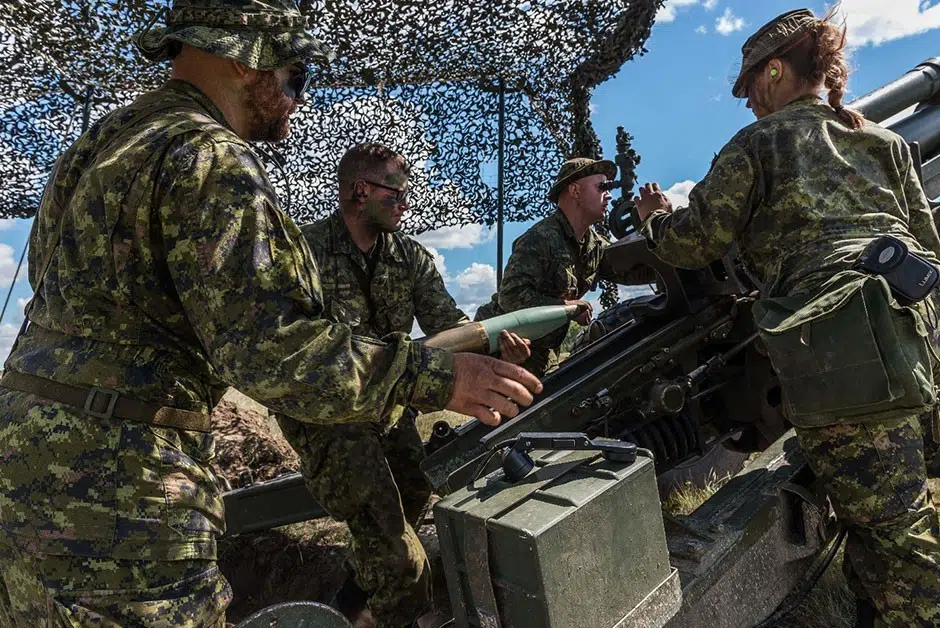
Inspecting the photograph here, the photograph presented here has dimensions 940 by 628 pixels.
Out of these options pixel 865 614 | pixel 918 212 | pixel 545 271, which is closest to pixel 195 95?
pixel 918 212

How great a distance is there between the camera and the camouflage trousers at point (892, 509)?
2281 mm

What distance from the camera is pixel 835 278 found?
7.75ft

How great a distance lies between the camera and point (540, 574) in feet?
5.34

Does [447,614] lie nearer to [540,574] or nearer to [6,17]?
[540,574]

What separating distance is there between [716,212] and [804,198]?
1.05 ft

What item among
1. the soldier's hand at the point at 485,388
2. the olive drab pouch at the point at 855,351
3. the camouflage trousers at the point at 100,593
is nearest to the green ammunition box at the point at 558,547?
the soldier's hand at the point at 485,388

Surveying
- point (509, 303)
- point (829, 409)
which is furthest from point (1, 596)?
point (509, 303)

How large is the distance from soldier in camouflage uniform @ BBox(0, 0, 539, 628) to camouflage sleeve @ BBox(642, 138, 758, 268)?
1.45m

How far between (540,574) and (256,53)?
1.56 meters

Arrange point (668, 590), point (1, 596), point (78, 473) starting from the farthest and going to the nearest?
point (668, 590) → point (1, 596) → point (78, 473)

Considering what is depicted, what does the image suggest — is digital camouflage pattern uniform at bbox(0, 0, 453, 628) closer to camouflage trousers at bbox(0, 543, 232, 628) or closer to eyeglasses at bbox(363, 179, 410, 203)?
camouflage trousers at bbox(0, 543, 232, 628)

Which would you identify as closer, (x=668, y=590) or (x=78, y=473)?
(x=78, y=473)

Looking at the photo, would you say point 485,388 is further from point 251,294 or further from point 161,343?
point 161,343

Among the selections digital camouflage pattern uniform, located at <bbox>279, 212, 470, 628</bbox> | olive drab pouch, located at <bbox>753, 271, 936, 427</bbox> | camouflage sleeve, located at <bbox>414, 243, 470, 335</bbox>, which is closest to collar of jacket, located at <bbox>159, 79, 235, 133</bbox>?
digital camouflage pattern uniform, located at <bbox>279, 212, 470, 628</bbox>
